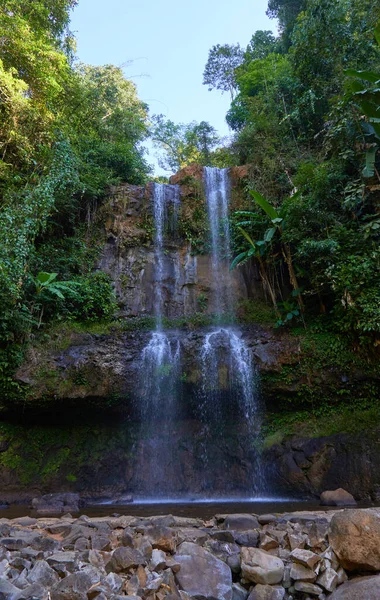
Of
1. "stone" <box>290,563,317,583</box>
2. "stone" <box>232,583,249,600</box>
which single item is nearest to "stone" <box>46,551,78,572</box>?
"stone" <box>232,583,249,600</box>

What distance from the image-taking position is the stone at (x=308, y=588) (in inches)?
114

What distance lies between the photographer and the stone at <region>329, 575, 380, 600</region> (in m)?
2.66

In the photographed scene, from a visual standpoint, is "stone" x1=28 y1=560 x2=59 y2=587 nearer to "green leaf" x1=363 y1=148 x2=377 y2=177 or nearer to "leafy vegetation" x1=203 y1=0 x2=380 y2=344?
"leafy vegetation" x1=203 y1=0 x2=380 y2=344

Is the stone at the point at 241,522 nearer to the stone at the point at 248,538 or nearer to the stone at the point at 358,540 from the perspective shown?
the stone at the point at 248,538

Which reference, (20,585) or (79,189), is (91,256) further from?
(20,585)

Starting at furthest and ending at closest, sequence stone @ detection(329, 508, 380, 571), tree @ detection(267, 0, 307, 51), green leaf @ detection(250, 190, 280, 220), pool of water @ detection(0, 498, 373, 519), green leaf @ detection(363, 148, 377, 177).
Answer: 1. tree @ detection(267, 0, 307, 51)
2. green leaf @ detection(250, 190, 280, 220)
3. green leaf @ detection(363, 148, 377, 177)
4. pool of water @ detection(0, 498, 373, 519)
5. stone @ detection(329, 508, 380, 571)

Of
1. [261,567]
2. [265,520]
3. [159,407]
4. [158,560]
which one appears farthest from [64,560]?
[159,407]

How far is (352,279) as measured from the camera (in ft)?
25.9

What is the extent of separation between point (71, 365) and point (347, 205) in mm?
7042

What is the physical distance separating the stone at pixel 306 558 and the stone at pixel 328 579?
0.28ft

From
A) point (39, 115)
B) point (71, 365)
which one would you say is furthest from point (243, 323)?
point (39, 115)

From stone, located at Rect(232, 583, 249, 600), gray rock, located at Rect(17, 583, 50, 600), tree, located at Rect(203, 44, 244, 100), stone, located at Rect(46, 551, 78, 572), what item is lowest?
stone, located at Rect(232, 583, 249, 600)

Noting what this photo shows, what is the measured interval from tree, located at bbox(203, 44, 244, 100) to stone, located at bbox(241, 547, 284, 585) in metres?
25.0

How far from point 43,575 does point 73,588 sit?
11.3 inches
